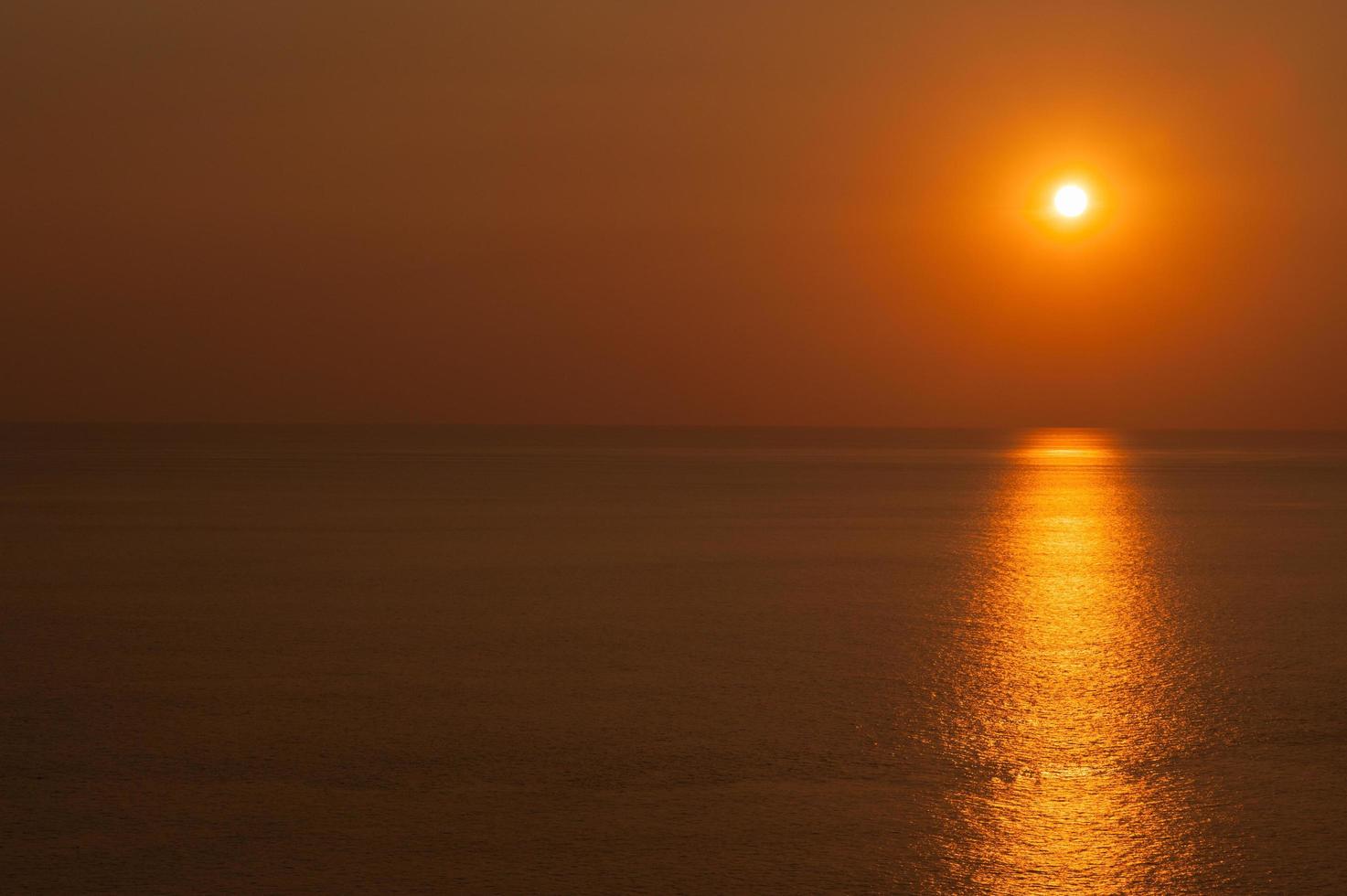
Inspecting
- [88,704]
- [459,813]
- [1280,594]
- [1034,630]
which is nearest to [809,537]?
[1280,594]

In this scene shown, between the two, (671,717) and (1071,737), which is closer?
(1071,737)

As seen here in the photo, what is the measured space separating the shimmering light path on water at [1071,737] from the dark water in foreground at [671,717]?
31 mm

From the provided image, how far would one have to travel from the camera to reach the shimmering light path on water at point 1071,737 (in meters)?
5.41

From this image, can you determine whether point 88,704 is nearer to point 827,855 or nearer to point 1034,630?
point 827,855

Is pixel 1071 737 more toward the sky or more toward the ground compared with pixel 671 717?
more toward the ground

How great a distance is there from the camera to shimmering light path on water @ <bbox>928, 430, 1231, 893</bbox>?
5.41 metres

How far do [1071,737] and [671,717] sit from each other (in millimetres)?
2194

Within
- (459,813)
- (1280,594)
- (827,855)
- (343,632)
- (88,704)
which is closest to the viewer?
(827,855)

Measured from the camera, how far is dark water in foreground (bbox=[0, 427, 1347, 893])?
5.46 m

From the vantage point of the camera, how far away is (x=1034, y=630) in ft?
37.5

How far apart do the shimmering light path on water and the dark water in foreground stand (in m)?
0.03

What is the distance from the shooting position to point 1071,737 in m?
7.47

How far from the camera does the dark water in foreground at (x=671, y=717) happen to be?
5.46 m

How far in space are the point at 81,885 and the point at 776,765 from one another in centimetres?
320
